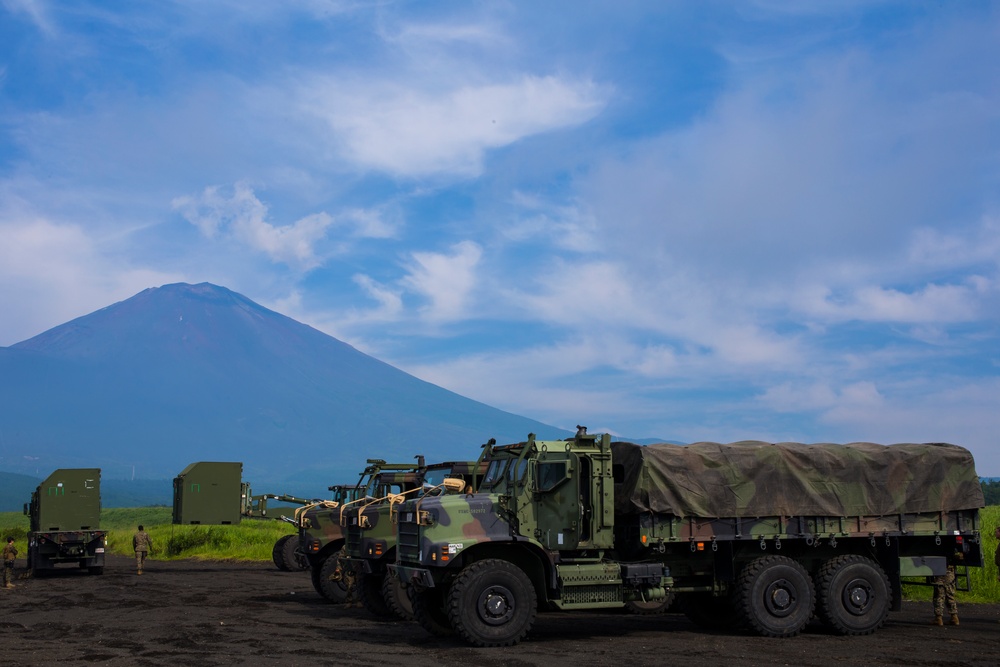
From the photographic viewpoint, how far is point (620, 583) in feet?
50.2

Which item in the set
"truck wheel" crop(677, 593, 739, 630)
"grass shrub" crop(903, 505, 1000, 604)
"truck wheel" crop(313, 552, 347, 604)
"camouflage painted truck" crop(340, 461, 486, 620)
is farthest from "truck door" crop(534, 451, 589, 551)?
"grass shrub" crop(903, 505, 1000, 604)


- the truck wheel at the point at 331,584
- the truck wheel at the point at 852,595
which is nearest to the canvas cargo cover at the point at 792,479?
the truck wheel at the point at 852,595

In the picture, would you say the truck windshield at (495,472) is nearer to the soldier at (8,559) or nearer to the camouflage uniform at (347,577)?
the camouflage uniform at (347,577)

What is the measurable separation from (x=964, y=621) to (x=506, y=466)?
8419mm

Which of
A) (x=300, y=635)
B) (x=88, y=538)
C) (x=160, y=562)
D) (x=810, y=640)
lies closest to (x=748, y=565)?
(x=810, y=640)

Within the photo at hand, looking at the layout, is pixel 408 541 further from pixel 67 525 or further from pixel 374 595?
pixel 67 525

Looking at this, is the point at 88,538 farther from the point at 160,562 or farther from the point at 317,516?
the point at 317,516

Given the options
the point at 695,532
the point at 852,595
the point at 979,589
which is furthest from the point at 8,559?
the point at 979,589

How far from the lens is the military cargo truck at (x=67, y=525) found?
30.7 metres

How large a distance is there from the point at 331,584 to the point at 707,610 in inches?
320

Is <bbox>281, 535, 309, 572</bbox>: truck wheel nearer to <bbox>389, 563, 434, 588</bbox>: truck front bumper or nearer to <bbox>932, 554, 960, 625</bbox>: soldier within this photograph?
<bbox>389, 563, 434, 588</bbox>: truck front bumper

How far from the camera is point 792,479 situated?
16250 millimetres

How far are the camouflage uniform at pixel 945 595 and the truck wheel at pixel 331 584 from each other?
11.1 m

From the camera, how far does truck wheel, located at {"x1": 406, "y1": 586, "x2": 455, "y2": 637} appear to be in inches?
613
